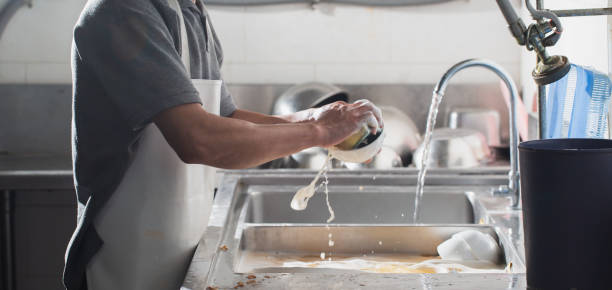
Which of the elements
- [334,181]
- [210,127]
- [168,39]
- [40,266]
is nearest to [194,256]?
[210,127]

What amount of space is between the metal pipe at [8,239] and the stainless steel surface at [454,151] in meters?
1.45

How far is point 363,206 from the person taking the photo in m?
1.94

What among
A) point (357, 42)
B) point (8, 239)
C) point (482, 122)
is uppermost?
point (357, 42)

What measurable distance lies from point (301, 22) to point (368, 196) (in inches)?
47.4

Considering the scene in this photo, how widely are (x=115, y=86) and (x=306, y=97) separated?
156 centimetres

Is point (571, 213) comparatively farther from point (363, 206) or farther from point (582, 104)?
point (363, 206)

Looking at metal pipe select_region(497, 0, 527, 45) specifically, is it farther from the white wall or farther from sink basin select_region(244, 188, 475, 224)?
the white wall

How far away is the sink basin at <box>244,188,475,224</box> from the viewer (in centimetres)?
190

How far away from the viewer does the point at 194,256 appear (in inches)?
47.8

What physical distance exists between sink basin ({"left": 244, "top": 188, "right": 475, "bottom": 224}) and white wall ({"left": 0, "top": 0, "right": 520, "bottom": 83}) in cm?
108

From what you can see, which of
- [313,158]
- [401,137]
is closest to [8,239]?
[313,158]

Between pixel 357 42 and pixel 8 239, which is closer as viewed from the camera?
pixel 8 239

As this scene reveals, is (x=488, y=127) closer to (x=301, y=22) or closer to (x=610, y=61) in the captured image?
(x=301, y=22)

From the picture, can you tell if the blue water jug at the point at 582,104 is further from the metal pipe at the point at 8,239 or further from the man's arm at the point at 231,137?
the metal pipe at the point at 8,239
